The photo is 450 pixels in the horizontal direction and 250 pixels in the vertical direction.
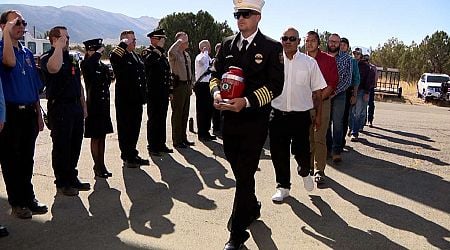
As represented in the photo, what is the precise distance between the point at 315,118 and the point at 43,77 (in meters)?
3.33

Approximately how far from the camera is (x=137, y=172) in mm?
6707

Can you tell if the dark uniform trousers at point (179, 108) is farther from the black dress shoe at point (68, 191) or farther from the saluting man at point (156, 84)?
the black dress shoe at point (68, 191)

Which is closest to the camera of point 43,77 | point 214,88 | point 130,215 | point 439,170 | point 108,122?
point 214,88

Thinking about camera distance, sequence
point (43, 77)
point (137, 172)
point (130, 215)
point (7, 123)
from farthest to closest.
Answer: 1. point (137, 172)
2. point (43, 77)
3. point (130, 215)
4. point (7, 123)

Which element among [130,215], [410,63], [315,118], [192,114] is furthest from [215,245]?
[410,63]

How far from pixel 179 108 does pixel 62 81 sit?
129 inches

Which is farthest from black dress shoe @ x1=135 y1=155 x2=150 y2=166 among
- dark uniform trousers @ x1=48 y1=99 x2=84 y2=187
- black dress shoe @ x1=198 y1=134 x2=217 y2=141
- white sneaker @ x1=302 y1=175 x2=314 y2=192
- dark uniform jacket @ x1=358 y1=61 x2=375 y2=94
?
dark uniform jacket @ x1=358 y1=61 x2=375 y2=94

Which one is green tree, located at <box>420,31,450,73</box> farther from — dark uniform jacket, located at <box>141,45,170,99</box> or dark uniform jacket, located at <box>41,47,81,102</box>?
dark uniform jacket, located at <box>41,47,81,102</box>

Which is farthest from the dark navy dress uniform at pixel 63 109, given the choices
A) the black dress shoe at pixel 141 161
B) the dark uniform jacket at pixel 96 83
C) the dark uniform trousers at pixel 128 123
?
the black dress shoe at pixel 141 161

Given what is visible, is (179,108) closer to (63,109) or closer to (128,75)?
(128,75)

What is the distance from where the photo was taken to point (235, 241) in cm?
403

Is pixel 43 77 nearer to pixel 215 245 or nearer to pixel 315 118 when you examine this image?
pixel 215 245

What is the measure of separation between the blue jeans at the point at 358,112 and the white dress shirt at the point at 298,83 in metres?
4.90

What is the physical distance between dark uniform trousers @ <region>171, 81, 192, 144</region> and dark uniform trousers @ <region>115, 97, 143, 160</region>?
1472mm
